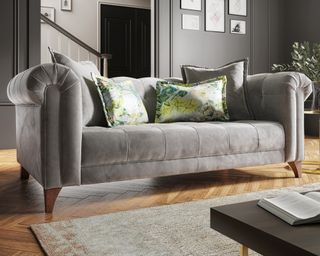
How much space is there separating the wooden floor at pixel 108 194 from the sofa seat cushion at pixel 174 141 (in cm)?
23

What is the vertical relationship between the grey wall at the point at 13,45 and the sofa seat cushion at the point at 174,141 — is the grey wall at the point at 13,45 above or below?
above

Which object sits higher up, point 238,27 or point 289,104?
point 238,27

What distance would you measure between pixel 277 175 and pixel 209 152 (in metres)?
0.77

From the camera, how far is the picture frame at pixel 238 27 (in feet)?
19.5

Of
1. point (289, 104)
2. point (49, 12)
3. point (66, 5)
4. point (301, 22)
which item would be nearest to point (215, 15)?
point (301, 22)

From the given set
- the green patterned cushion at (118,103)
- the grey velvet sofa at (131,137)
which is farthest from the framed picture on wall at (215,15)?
the green patterned cushion at (118,103)

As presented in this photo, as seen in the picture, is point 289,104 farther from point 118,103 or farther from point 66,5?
point 66,5

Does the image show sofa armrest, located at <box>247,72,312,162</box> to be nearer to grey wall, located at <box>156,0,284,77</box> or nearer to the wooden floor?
the wooden floor

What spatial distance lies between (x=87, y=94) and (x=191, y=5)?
342 centimetres

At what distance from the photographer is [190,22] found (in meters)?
5.61

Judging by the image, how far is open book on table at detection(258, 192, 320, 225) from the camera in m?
0.97

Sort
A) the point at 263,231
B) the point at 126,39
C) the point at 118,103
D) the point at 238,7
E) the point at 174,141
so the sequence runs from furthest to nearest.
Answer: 1. the point at 126,39
2. the point at 238,7
3. the point at 118,103
4. the point at 174,141
5. the point at 263,231

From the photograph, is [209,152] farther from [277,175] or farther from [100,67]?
[100,67]

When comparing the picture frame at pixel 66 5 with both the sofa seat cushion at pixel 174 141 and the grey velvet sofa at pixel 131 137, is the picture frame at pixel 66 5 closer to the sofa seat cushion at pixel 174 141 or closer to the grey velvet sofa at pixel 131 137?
the grey velvet sofa at pixel 131 137
